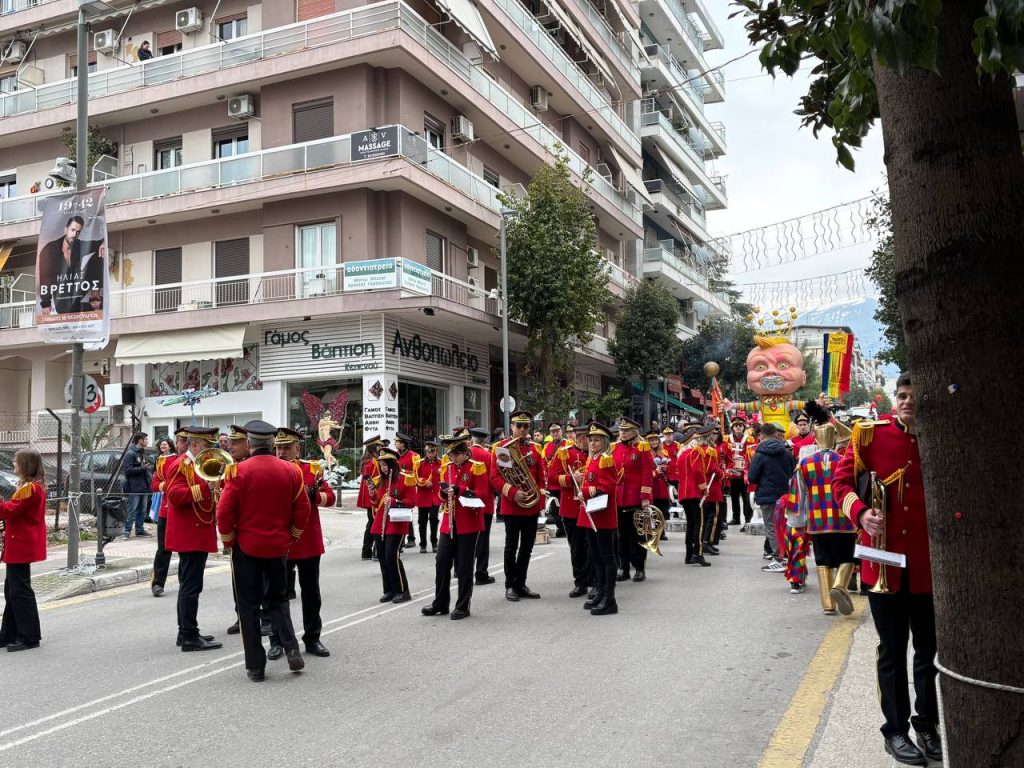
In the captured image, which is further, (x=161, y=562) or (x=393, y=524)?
(x=161, y=562)

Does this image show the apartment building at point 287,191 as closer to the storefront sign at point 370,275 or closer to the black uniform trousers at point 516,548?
the storefront sign at point 370,275

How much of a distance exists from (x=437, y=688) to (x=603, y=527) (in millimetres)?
3199

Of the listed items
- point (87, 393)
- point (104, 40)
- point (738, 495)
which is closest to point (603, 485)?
point (738, 495)

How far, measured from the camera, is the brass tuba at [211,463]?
24.9ft

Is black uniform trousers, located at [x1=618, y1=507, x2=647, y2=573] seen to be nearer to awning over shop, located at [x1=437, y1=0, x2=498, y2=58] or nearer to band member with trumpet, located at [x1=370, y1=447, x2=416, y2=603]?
band member with trumpet, located at [x1=370, y1=447, x2=416, y2=603]

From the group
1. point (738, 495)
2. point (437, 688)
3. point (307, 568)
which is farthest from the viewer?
point (738, 495)

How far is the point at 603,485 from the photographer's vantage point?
9039 mm

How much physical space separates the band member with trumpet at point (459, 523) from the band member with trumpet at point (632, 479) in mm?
1520

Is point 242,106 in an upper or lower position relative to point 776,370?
upper

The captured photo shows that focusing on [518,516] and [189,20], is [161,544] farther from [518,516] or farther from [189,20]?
[189,20]

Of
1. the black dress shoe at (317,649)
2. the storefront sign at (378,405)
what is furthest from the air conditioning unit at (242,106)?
the black dress shoe at (317,649)

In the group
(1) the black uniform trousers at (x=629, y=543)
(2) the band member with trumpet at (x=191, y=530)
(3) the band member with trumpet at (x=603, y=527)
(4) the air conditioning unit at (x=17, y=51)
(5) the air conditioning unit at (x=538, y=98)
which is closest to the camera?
(2) the band member with trumpet at (x=191, y=530)

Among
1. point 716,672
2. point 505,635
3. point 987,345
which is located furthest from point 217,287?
point 987,345

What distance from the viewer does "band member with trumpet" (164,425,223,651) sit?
7.72m
